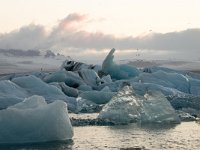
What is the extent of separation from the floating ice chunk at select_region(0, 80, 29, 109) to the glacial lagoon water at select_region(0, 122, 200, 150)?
20.9ft

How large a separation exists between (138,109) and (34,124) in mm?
6035

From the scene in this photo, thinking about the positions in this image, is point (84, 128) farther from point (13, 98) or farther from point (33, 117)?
point (13, 98)

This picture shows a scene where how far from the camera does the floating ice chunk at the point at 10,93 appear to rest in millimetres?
20453

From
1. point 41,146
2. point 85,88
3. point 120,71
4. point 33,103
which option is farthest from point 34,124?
point 120,71

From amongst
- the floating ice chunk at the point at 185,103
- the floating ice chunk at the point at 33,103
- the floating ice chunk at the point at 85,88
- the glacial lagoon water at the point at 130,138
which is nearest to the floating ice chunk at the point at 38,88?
the floating ice chunk at the point at 85,88

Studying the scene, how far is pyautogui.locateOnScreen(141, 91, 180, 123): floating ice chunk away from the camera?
1608cm

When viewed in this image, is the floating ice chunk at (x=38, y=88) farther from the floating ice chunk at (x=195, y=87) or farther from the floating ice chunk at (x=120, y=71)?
the floating ice chunk at (x=195, y=87)

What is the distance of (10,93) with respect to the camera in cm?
2294

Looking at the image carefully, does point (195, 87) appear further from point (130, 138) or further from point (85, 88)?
point (130, 138)

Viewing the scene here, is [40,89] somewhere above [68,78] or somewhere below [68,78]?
below

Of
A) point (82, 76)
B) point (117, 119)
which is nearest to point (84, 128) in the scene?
point (117, 119)

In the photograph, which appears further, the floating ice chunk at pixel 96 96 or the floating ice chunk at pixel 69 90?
the floating ice chunk at pixel 69 90

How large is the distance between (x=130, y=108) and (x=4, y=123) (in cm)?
613

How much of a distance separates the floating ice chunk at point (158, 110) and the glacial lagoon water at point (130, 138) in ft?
2.43
